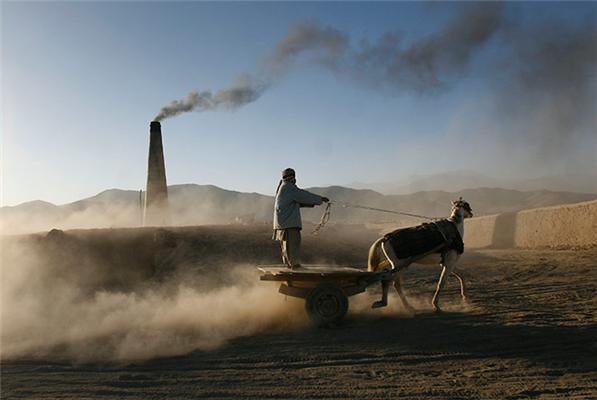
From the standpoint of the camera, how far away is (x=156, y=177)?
2264 centimetres

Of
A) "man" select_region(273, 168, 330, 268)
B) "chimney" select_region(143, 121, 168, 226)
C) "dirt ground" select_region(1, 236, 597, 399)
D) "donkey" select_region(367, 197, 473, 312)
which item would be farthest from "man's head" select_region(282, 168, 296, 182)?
"chimney" select_region(143, 121, 168, 226)

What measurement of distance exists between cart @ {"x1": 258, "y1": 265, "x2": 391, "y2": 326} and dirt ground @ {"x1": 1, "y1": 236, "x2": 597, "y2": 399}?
0.28 meters

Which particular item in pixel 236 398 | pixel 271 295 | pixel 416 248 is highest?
pixel 416 248

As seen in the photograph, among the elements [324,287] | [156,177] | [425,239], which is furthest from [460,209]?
[156,177]

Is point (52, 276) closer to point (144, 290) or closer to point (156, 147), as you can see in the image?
point (144, 290)

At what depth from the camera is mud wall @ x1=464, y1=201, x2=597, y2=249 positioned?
16297mm

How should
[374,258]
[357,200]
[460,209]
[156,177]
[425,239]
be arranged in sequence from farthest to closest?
[357,200] → [156,177] → [460,209] → [374,258] → [425,239]

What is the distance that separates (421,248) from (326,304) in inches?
75.3

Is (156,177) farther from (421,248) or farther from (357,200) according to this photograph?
(357,200)

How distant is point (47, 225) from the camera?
3081 centimetres

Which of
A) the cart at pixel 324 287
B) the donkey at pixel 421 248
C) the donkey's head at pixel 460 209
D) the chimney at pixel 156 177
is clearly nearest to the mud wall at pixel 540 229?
the donkey's head at pixel 460 209

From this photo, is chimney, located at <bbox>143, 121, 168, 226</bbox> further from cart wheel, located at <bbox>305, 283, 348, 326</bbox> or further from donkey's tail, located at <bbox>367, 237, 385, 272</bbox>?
cart wheel, located at <bbox>305, 283, 348, 326</bbox>

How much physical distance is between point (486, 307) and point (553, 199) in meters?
93.4

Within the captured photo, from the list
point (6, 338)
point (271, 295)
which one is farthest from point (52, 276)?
point (271, 295)
